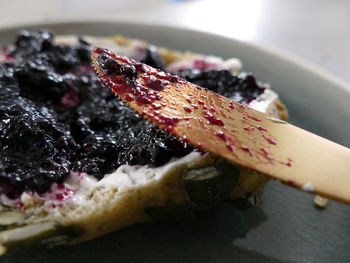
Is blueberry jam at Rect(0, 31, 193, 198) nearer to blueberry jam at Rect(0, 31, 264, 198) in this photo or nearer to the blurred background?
blueberry jam at Rect(0, 31, 264, 198)

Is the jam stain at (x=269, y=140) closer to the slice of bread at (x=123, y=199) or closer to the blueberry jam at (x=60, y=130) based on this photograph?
the slice of bread at (x=123, y=199)

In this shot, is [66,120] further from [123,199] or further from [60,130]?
[123,199]

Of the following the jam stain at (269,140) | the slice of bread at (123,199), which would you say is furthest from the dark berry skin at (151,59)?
the jam stain at (269,140)

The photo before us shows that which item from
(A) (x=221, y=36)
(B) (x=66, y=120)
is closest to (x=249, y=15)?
(A) (x=221, y=36)

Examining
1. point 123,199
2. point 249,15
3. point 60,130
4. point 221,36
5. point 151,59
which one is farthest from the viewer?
point 249,15

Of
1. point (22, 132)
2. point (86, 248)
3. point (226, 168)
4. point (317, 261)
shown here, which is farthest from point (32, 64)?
point (317, 261)

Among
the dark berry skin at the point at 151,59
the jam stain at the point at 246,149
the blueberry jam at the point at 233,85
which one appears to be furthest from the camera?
the dark berry skin at the point at 151,59
